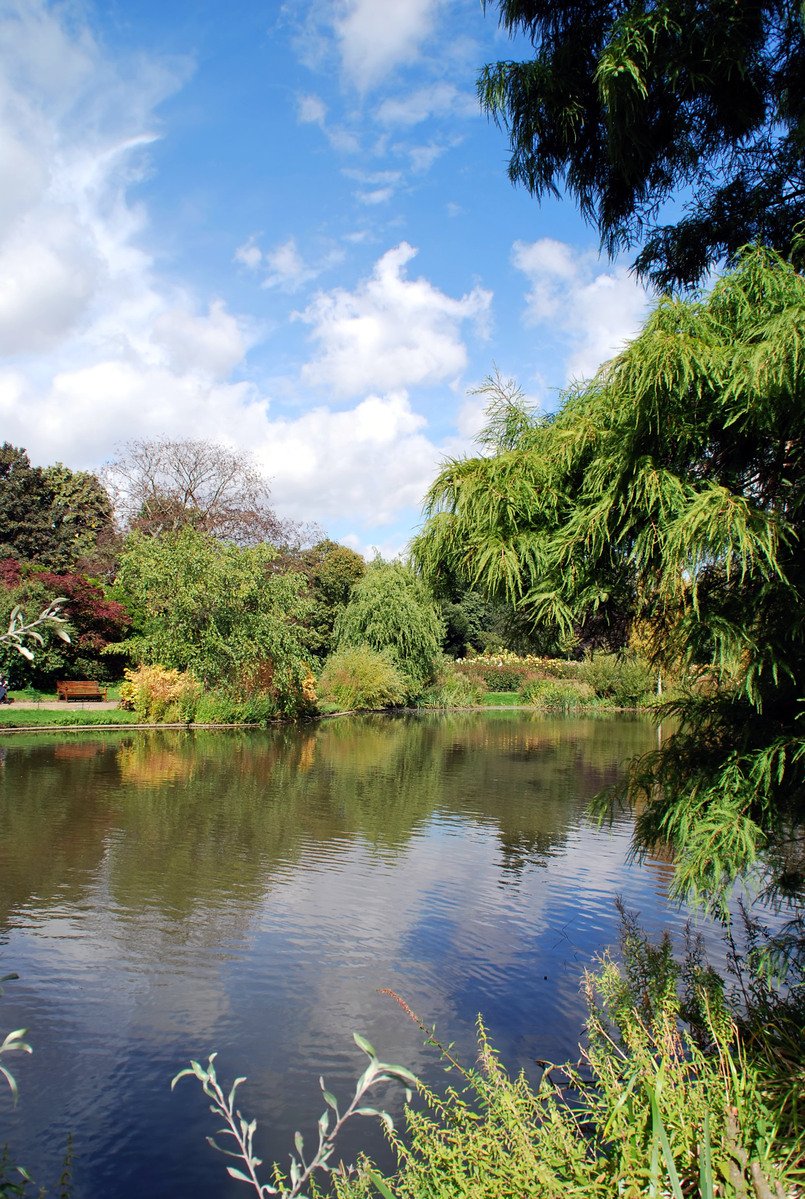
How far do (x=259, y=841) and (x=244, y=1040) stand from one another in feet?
15.5

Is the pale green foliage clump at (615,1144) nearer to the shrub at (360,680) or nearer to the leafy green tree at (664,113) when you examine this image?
the leafy green tree at (664,113)

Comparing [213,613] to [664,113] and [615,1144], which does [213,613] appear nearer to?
[664,113]

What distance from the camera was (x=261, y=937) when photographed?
20.8 feet

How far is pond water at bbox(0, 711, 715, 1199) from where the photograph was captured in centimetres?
409

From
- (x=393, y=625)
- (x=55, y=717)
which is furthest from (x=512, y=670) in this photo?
(x=55, y=717)

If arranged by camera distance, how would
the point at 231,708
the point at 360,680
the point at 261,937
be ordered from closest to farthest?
the point at 261,937
the point at 231,708
the point at 360,680

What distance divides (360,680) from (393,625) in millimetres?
3247

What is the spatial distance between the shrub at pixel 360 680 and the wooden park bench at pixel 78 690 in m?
7.43

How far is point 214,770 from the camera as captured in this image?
46.9 feet

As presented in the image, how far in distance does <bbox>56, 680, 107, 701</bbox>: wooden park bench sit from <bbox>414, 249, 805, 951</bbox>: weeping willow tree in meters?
22.4

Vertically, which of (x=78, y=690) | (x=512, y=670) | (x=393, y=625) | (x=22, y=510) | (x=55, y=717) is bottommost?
(x=55, y=717)

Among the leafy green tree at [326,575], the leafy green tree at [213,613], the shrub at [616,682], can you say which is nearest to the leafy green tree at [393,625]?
the leafy green tree at [326,575]

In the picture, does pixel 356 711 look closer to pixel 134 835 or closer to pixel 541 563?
pixel 134 835

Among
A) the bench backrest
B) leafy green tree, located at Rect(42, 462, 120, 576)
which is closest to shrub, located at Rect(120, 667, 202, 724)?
the bench backrest
